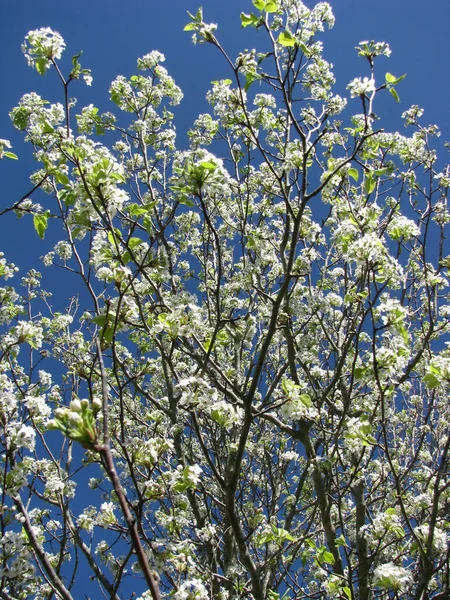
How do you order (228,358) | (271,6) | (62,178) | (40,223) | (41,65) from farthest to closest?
1. (228,358)
2. (41,65)
3. (271,6)
4. (40,223)
5. (62,178)

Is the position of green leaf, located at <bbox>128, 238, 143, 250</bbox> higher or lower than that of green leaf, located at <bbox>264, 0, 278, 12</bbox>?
lower

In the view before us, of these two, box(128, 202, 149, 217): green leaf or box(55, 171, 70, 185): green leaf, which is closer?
box(55, 171, 70, 185): green leaf

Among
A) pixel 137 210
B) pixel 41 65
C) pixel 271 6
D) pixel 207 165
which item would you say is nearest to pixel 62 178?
pixel 137 210

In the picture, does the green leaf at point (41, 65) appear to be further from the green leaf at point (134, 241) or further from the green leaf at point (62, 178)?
the green leaf at point (134, 241)

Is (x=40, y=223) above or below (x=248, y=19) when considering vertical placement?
below

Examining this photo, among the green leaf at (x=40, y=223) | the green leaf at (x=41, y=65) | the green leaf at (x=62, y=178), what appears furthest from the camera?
the green leaf at (x=41, y=65)

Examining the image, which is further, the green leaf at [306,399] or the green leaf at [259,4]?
the green leaf at [259,4]

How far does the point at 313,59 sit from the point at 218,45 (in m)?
2.68

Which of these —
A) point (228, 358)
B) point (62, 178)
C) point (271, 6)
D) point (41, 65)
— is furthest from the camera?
point (228, 358)

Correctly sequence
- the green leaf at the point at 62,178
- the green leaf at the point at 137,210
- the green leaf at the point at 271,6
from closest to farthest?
the green leaf at the point at 62,178
the green leaf at the point at 137,210
the green leaf at the point at 271,6

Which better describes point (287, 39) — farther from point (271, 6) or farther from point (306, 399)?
point (306, 399)

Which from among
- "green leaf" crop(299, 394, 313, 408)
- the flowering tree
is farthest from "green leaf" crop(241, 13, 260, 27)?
"green leaf" crop(299, 394, 313, 408)

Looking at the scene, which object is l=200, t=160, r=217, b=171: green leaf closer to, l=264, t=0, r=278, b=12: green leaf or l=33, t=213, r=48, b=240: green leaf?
l=33, t=213, r=48, b=240: green leaf

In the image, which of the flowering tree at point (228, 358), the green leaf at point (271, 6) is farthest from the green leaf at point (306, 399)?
the green leaf at point (271, 6)
